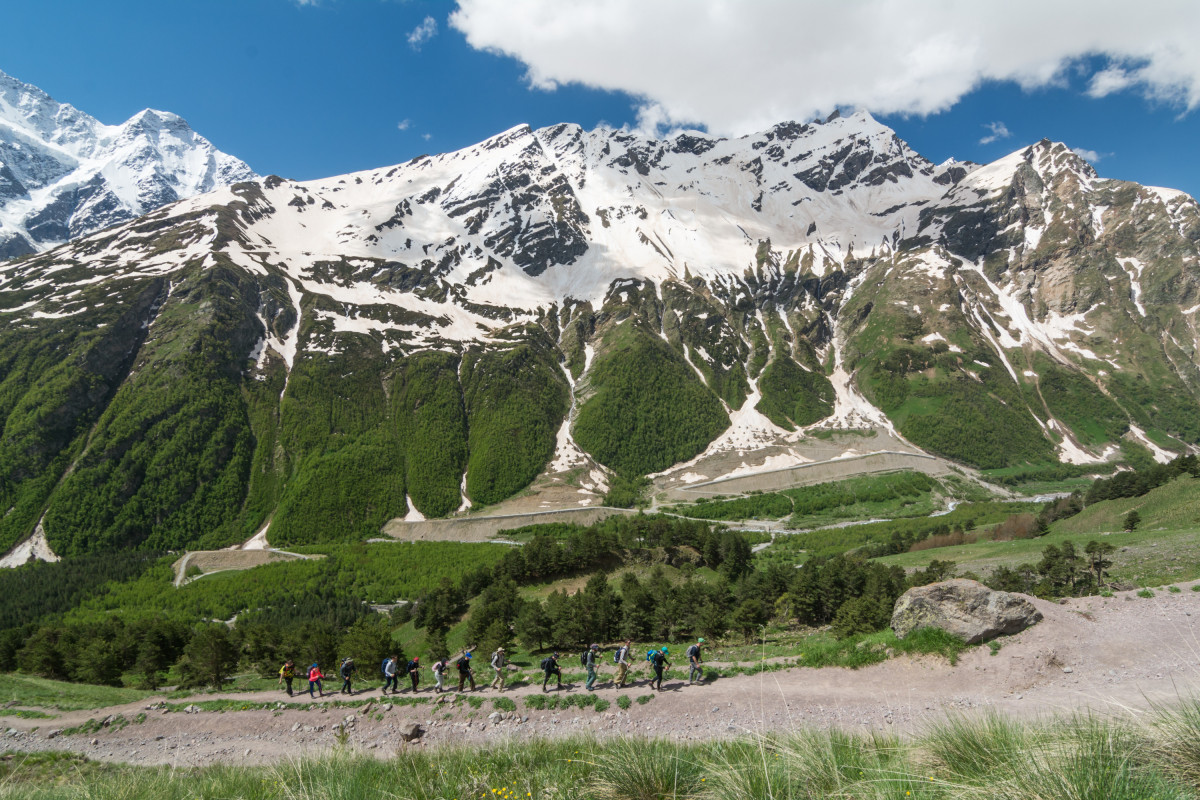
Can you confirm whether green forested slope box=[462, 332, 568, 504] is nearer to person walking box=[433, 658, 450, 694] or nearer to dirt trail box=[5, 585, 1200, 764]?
person walking box=[433, 658, 450, 694]

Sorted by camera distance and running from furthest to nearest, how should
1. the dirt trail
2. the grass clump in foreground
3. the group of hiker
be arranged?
the group of hiker, the dirt trail, the grass clump in foreground

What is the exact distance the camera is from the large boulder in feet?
46.2

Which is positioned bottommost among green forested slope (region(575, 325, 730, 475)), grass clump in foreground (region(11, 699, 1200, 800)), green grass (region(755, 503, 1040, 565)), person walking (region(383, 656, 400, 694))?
green grass (region(755, 503, 1040, 565))

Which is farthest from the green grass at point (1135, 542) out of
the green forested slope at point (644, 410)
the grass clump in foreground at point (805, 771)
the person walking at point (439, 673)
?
the green forested slope at point (644, 410)

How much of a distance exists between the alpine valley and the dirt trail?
76646 millimetres

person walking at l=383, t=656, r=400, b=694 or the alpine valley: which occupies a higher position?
the alpine valley

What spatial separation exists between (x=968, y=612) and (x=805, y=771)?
1413 centimetres

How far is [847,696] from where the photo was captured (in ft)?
43.2

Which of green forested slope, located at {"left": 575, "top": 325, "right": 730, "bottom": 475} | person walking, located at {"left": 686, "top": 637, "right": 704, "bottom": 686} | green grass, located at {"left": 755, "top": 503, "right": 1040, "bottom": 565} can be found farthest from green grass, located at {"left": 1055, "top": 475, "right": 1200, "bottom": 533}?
green forested slope, located at {"left": 575, "top": 325, "right": 730, "bottom": 475}

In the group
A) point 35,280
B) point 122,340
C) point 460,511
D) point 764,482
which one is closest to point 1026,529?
point 764,482

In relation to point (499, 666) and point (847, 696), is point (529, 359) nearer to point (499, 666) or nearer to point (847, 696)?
point (499, 666)

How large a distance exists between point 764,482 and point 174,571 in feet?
314

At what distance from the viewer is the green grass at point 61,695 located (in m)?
21.7

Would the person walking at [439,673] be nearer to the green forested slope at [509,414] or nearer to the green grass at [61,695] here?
the green grass at [61,695]
